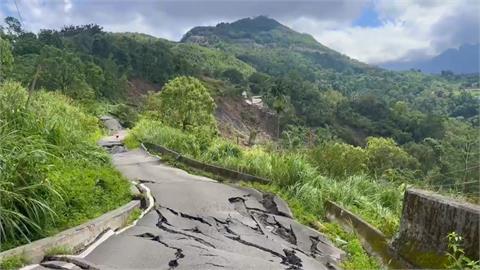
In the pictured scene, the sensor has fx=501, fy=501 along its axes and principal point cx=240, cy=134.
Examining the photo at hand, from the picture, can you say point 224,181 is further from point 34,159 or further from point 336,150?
point 34,159

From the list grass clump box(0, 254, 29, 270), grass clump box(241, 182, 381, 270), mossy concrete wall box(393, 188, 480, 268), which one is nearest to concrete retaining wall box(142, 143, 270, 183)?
grass clump box(241, 182, 381, 270)

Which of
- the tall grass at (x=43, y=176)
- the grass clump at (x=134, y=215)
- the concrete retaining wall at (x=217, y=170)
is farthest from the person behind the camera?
the concrete retaining wall at (x=217, y=170)

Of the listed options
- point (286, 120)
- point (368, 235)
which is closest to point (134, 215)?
point (368, 235)

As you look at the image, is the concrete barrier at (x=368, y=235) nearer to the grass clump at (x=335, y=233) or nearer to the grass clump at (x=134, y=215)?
the grass clump at (x=335, y=233)

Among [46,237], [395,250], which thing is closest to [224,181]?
[395,250]

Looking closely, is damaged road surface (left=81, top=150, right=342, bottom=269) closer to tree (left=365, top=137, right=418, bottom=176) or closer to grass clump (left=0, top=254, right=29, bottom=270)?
grass clump (left=0, top=254, right=29, bottom=270)

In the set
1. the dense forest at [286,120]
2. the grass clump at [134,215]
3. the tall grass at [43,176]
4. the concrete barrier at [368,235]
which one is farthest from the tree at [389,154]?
the tall grass at [43,176]

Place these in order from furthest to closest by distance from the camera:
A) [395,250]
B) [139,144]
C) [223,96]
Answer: [223,96] → [139,144] → [395,250]
